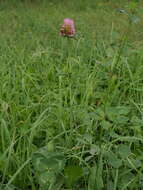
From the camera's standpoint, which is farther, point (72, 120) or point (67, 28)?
point (67, 28)

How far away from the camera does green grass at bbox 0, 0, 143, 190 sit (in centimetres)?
151

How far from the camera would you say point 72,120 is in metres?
1.82

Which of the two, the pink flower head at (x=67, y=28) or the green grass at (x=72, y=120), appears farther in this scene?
the pink flower head at (x=67, y=28)

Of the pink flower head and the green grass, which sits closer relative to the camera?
the green grass

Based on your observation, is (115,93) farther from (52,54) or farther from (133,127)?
(52,54)

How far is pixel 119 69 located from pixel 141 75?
0.18m

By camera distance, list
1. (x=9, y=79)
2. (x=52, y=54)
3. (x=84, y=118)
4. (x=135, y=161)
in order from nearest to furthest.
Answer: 1. (x=135, y=161)
2. (x=84, y=118)
3. (x=9, y=79)
4. (x=52, y=54)

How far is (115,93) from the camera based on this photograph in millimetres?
2143

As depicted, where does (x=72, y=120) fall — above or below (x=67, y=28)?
below

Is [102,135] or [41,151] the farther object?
[102,135]

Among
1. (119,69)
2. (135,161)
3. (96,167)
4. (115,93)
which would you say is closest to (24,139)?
(96,167)

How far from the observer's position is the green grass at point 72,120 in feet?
4.96

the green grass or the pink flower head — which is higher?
the pink flower head

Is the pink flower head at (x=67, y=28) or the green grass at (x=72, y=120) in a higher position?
the pink flower head at (x=67, y=28)
